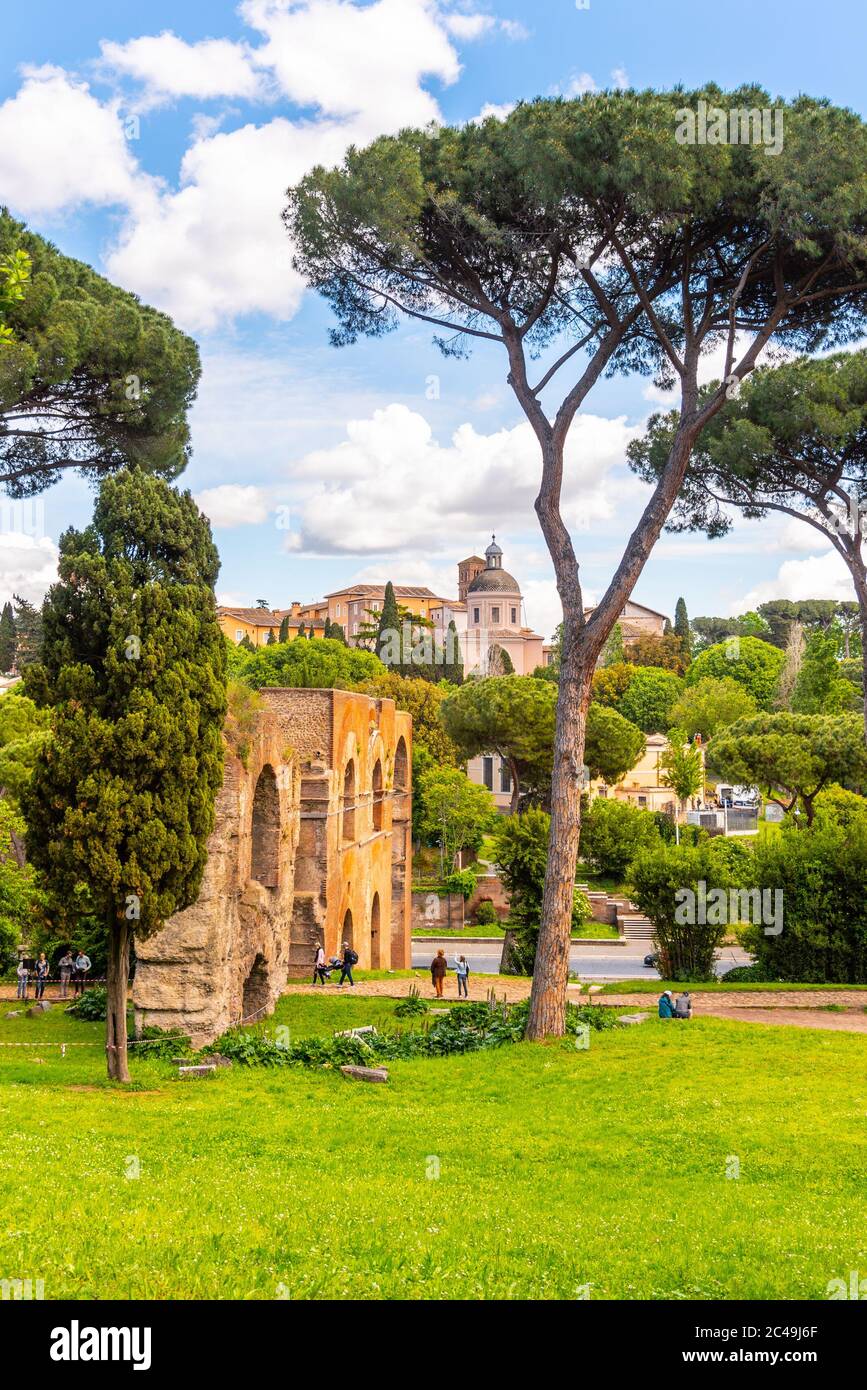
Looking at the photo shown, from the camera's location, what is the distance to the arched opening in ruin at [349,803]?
2280cm

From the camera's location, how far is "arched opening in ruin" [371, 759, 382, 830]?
27.2m

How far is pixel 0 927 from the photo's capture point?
19547 mm

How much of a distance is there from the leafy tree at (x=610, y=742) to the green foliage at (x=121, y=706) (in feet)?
76.7

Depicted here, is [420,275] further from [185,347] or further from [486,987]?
[486,987]

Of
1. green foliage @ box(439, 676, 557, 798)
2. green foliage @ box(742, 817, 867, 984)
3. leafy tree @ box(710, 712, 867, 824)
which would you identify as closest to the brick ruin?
green foliage @ box(439, 676, 557, 798)

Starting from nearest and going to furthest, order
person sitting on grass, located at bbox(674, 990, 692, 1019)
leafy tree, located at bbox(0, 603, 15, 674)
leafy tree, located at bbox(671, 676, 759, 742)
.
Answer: person sitting on grass, located at bbox(674, 990, 692, 1019) → leafy tree, located at bbox(671, 676, 759, 742) → leafy tree, located at bbox(0, 603, 15, 674)

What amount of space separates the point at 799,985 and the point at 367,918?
10.5 metres

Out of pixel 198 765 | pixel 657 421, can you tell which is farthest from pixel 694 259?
pixel 198 765

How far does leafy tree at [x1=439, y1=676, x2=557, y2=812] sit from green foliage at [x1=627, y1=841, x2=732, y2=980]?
11.1 metres

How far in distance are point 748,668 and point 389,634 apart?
25898mm

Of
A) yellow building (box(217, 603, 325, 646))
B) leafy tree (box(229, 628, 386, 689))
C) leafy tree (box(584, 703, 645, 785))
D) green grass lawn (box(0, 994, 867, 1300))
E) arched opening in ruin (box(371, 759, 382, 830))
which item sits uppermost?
yellow building (box(217, 603, 325, 646))

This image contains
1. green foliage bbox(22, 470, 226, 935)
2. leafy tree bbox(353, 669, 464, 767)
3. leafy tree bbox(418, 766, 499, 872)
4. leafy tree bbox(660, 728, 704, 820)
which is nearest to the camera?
green foliage bbox(22, 470, 226, 935)

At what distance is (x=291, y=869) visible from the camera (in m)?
18.3

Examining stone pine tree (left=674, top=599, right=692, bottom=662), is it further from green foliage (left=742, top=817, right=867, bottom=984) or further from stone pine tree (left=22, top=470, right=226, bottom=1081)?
stone pine tree (left=22, top=470, right=226, bottom=1081)
